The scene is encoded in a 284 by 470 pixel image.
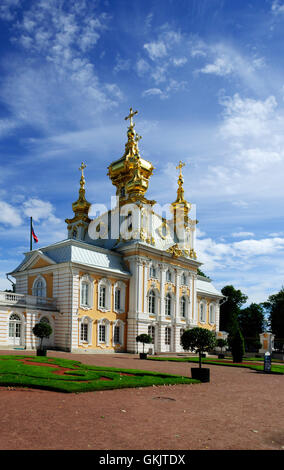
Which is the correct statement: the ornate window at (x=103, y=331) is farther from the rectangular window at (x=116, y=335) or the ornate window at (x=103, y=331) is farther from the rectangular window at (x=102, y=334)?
the rectangular window at (x=116, y=335)

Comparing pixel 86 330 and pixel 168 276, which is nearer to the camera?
pixel 86 330

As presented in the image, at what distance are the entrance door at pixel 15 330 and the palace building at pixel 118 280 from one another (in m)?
0.07

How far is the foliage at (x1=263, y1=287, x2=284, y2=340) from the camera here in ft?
204

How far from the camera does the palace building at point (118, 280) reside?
3241 cm

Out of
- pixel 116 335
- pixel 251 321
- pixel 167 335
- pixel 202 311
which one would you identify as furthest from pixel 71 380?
pixel 251 321

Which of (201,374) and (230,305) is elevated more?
(201,374)

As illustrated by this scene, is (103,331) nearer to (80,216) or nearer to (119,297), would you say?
(119,297)

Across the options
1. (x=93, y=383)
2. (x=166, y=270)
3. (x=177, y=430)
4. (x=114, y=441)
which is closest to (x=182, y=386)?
(x=93, y=383)

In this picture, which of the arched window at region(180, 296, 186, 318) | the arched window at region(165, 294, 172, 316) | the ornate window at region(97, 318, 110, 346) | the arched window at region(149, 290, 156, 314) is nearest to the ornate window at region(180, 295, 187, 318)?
the arched window at region(180, 296, 186, 318)

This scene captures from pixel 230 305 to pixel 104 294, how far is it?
3565cm

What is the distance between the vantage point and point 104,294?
36562mm

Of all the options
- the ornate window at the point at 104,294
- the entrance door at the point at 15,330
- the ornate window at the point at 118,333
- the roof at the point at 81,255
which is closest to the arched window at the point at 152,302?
the roof at the point at 81,255
